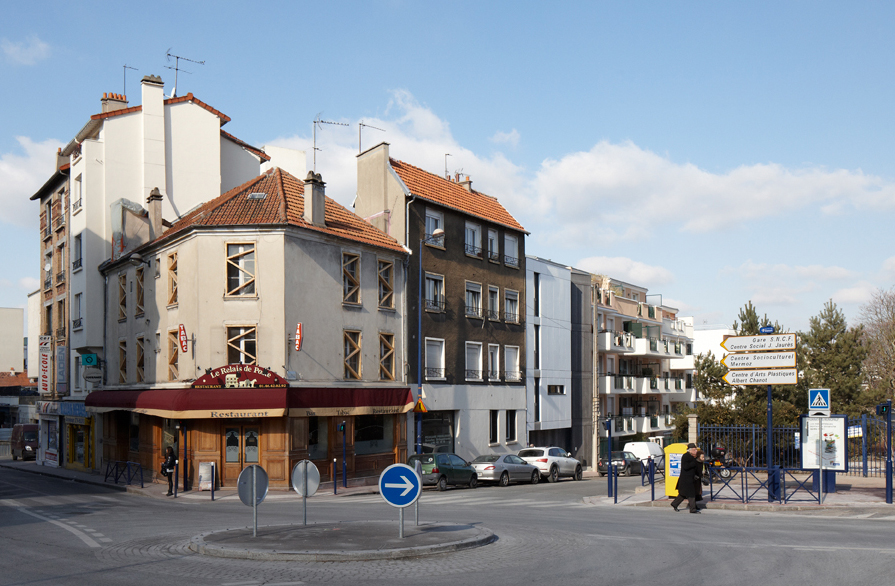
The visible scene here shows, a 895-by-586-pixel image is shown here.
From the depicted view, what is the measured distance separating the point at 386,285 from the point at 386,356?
289 cm

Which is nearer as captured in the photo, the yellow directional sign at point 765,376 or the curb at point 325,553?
the curb at point 325,553

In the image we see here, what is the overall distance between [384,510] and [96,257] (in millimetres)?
23655

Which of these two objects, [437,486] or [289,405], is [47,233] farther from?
[437,486]

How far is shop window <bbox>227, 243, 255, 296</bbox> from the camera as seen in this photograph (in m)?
27.2

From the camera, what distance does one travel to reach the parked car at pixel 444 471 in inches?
1083

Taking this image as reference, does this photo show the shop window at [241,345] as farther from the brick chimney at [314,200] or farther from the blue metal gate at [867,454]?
the blue metal gate at [867,454]

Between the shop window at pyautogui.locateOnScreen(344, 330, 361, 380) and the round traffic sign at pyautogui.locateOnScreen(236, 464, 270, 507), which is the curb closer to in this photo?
the round traffic sign at pyautogui.locateOnScreen(236, 464, 270, 507)

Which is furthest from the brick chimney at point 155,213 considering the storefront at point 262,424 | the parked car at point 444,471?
the parked car at point 444,471

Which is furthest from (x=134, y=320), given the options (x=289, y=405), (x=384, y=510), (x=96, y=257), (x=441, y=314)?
(x=384, y=510)

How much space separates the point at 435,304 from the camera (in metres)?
34.1

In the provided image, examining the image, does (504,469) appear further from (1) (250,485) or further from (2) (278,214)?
(1) (250,485)

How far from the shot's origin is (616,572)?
9867 mm

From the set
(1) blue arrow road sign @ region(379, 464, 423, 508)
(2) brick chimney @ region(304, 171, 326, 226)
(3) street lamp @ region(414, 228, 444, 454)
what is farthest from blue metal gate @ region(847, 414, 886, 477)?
(1) blue arrow road sign @ region(379, 464, 423, 508)

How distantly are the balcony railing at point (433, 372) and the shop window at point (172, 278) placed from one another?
10645mm
